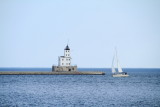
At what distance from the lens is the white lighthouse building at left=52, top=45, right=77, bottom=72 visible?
139 m

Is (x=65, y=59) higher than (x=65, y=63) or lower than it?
higher

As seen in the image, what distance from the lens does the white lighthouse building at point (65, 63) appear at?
13925cm

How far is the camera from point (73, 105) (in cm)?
5306

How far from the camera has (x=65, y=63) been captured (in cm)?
13938

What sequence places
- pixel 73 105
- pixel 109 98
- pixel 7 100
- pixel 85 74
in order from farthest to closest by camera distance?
pixel 85 74
pixel 109 98
pixel 7 100
pixel 73 105

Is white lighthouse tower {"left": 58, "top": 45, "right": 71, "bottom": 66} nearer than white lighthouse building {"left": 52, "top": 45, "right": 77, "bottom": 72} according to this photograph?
Yes

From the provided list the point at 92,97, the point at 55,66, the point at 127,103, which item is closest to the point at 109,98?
the point at 92,97

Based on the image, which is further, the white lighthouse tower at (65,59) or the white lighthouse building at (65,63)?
the white lighthouse building at (65,63)

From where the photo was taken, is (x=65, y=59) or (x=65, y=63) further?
(x=65, y=63)

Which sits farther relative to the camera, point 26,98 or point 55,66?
point 55,66

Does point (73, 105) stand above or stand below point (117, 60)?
below

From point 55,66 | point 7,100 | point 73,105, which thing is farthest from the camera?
point 55,66

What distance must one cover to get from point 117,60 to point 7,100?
78.8 meters

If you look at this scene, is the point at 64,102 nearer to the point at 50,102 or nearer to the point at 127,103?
the point at 50,102
